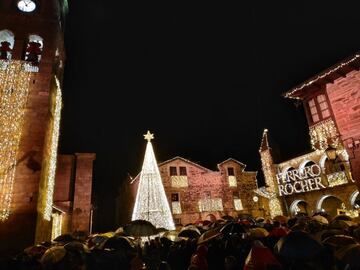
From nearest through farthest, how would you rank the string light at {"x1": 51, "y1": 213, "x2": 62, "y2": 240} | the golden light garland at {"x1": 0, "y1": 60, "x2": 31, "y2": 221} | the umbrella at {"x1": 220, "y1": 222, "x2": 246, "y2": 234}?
the umbrella at {"x1": 220, "y1": 222, "x2": 246, "y2": 234} → the golden light garland at {"x1": 0, "y1": 60, "x2": 31, "y2": 221} → the string light at {"x1": 51, "y1": 213, "x2": 62, "y2": 240}

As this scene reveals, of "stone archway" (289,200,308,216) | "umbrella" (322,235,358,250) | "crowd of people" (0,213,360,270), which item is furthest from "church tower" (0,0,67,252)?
"stone archway" (289,200,308,216)

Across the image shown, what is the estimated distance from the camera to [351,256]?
15.8 ft

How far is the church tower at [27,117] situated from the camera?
48.3 ft

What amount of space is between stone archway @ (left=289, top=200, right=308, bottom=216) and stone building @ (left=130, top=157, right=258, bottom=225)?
203 inches

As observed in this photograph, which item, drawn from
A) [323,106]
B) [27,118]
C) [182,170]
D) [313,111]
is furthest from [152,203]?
[182,170]

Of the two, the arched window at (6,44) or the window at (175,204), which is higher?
the arched window at (6,44)

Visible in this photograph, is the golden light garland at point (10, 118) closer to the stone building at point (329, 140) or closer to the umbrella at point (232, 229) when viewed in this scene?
the umbrella at point (232, 229)

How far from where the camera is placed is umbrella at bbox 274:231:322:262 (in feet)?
17.8

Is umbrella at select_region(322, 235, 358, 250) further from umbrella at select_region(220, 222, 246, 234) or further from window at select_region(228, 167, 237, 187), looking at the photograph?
window at select_region(228, 167, 237, 187)

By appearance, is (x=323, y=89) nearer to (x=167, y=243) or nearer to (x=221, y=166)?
(x=167, y=243)

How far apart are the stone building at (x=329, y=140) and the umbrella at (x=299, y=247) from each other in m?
8.33

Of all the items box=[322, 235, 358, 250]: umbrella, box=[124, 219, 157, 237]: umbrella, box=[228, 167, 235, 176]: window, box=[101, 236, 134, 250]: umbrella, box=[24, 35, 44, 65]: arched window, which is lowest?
box=[322, 235, 358, 250]: umbrella

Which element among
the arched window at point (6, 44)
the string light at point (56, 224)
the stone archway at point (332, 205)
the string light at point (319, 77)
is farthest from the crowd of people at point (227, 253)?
the stone archway at point (332, 205)

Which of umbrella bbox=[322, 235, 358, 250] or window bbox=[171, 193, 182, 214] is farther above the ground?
window bbox=[171, 193, 182, 214]
